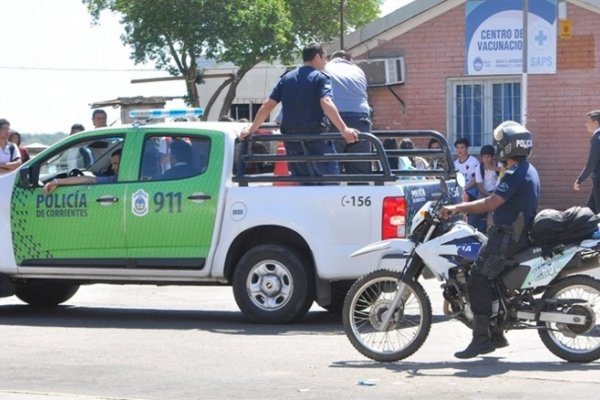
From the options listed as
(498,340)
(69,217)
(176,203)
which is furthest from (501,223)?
(69,217)

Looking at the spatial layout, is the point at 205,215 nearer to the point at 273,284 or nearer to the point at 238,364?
the point at 273,284

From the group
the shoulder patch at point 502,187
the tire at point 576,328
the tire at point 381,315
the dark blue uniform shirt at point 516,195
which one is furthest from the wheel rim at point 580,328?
the tire at point 381,315

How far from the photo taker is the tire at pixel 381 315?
30.7 ft

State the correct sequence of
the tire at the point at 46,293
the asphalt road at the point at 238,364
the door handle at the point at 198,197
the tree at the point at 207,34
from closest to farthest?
the asphalt road at the point at 238,364
the door handle at the point at 198,197
the tire at the point at 46,293
the tree at the point at 207,34

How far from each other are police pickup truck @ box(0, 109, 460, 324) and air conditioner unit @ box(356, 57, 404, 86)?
12.3 m

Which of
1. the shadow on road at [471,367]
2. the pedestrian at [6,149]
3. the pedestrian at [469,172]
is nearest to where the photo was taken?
the shadow on road at [471,367]

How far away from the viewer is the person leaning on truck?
11.8m

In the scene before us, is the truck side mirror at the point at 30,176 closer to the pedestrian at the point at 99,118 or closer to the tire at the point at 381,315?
the pedestrian at the point at 99,118

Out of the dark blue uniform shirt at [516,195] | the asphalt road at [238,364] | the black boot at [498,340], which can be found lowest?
the asphalt road at [238,364]

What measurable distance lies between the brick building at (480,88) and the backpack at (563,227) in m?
14.7

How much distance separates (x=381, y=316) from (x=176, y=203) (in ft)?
9.61

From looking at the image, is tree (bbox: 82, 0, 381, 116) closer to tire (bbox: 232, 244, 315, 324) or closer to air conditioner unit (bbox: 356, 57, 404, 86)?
air conditioner unit (bbox: 356, 57, 404, 86)

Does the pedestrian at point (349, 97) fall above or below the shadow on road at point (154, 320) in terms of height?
above

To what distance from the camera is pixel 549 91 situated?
2384 centimetres
